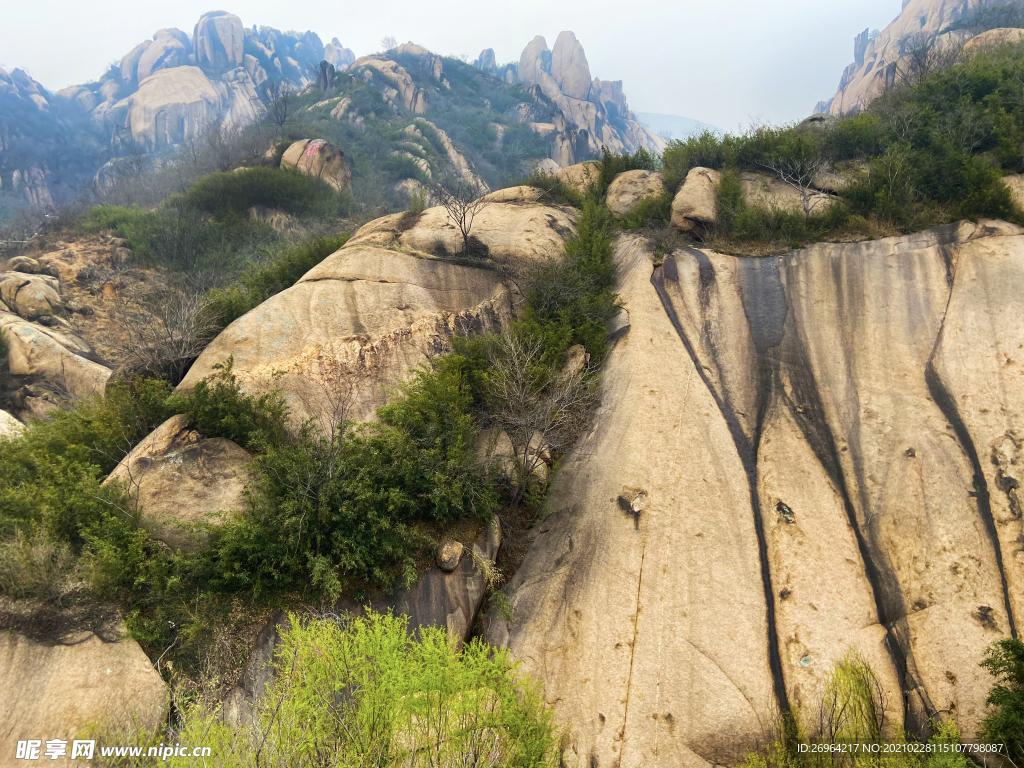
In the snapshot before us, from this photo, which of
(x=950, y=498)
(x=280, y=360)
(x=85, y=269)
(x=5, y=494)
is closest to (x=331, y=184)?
(x=85, y=269)

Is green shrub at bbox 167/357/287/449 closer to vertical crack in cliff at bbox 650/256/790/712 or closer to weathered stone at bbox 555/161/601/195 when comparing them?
vertical crack in cliff at bbox 650/256/790/712

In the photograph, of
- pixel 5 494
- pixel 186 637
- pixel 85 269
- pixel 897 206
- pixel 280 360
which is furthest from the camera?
pixel 85 269

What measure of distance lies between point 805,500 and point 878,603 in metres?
1.74

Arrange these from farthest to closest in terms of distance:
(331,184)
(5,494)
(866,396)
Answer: (331,184)
(866,396)
(5,494)

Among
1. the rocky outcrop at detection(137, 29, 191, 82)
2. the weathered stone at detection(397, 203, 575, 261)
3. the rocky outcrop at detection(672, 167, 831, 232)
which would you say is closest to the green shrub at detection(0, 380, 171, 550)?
the weathered stone at detection(397, 203, 575, 261)

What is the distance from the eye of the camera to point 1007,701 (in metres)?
5.67

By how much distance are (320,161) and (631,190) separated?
2154cm

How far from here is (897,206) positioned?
1168 centimetres

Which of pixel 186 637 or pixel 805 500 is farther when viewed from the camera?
pixel 805 500

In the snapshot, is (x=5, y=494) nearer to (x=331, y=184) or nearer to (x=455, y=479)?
(x=455, y=479)

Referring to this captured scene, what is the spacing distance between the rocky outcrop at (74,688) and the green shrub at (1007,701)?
10083 mm

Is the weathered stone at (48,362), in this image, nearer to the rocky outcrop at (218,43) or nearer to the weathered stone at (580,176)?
the weathered stone at (580,176)

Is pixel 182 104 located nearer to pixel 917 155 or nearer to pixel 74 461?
pixel 74 461

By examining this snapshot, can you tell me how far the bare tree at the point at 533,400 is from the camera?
912 cm
